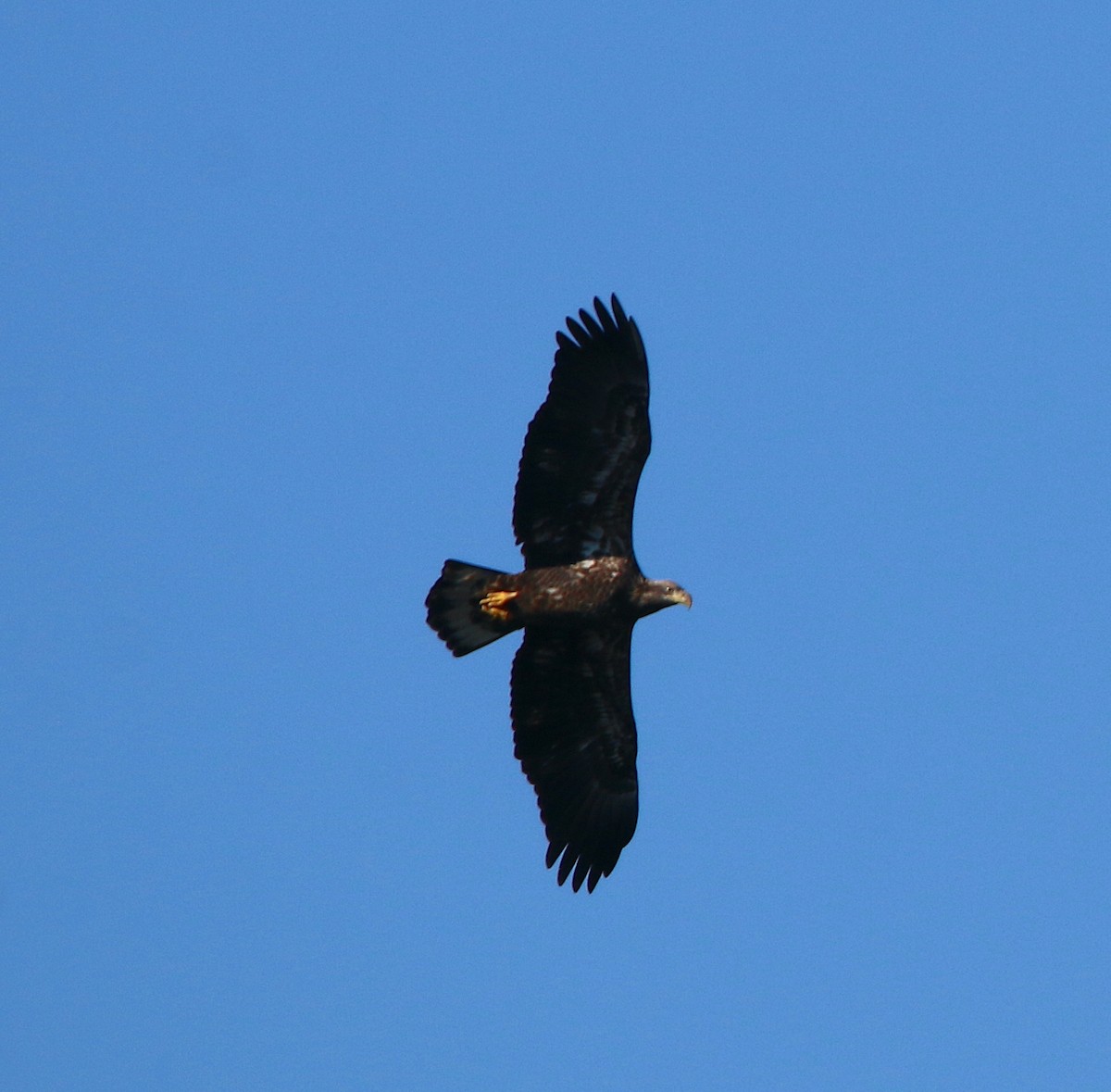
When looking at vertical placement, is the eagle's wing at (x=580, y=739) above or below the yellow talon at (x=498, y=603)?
below

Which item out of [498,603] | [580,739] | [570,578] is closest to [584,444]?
[570,578]

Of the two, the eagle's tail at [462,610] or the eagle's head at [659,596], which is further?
the eagle's head at [659,596]

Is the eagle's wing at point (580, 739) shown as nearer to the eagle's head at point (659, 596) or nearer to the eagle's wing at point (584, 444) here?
the eagle's head at point (659, 596)

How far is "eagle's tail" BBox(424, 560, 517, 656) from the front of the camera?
2058cm

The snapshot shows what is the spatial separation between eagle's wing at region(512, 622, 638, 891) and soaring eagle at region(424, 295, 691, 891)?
11mm

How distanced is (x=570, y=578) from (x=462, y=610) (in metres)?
0.97

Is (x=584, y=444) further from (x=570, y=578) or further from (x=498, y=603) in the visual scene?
(x=498, y=603)

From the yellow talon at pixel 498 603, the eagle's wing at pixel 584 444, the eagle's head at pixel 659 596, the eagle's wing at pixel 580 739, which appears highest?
the eagle's wing at pixel 584 444

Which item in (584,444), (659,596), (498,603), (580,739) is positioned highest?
(584,444)

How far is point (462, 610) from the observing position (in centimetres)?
2061

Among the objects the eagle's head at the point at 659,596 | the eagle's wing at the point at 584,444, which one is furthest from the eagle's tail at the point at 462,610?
the eagle's head at the point at 659,596

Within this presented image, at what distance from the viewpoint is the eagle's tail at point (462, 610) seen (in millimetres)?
20578

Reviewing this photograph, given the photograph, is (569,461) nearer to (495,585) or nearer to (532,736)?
(495,585)

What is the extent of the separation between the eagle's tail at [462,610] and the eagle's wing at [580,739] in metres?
0.52
